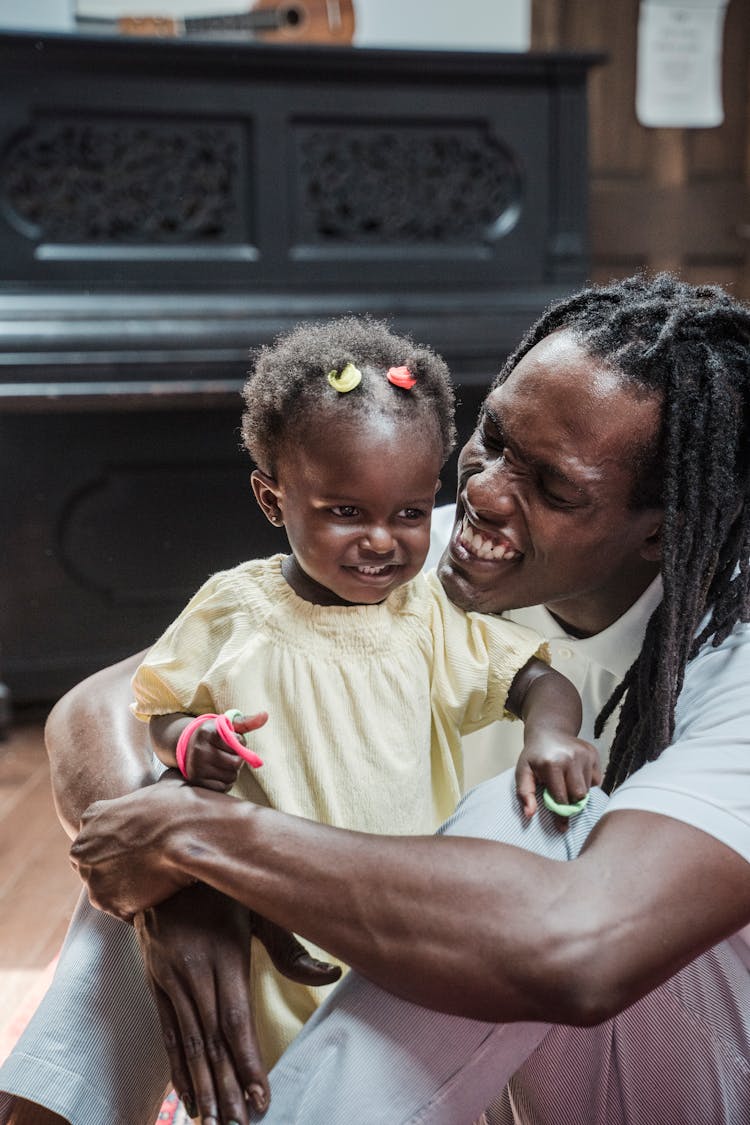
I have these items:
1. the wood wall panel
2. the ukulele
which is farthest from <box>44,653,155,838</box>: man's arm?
the wood wall panel

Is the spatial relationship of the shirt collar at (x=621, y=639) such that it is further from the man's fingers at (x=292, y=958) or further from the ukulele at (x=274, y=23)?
the ukulele at (x=274, y=23)

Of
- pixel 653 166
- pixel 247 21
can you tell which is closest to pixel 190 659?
pixel 247 21

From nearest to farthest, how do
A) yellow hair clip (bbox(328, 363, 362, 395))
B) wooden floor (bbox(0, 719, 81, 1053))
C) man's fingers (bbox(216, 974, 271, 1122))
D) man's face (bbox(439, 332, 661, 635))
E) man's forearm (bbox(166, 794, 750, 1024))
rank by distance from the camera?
man's forearm (bbox(166, 794, 750, 1024))
man's fingers (bbox(216, 974, 271, 1122))
yellow hair clip (bbox(328, 363, 362, 395))
man's face (bbox(439, 332, 661, 635))
wooden floor (bbox(0, 719, 81, 1053))

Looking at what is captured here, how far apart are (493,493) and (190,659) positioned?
0.39 m

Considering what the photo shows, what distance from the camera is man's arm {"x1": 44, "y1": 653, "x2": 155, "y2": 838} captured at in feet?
4.39

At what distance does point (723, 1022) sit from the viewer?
1.18 metres

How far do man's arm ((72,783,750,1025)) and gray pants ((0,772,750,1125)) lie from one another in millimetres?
60

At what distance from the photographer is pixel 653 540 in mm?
1358

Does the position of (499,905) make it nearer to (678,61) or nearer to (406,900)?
(406,900)

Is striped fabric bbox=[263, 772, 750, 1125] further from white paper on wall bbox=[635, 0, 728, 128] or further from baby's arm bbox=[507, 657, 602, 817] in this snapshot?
white paper on wall bbox=[635, 0, 728, 128]

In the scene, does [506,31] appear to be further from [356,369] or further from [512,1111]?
[512,1111]

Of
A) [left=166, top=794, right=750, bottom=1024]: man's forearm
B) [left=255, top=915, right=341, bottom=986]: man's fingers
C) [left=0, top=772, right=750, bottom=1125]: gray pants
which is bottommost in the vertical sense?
[left=0, top=772, right=750, bottom=1125]: gray pants

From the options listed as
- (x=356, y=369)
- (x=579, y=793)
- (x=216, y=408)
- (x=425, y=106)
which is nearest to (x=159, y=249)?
A: (x=216, y=408)

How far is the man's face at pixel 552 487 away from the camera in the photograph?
1272 mm
